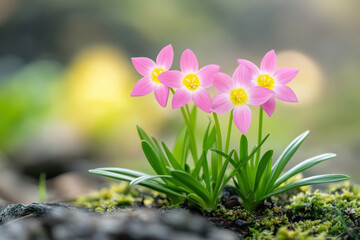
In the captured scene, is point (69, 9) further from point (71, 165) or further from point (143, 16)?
point (71, 165)

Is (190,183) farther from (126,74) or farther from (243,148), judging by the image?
(126,74)

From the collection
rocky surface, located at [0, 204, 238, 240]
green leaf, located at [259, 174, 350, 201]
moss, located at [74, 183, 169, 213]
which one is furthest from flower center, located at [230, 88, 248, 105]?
moss, located at [74, 183, 169, 213]

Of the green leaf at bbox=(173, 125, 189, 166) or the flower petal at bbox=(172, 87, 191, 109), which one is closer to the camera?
the flower petal at bbox=(172, 87, 191, 109)

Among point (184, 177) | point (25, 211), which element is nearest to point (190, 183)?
point (184, 177)

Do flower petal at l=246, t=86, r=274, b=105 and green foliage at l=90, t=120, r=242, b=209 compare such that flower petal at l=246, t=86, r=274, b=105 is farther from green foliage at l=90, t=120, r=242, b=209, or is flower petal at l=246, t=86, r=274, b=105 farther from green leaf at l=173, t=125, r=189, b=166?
green leaf at l=173, t=125, r=189, b=166

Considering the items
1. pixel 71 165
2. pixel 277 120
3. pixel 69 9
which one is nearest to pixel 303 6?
pixel 277 120
